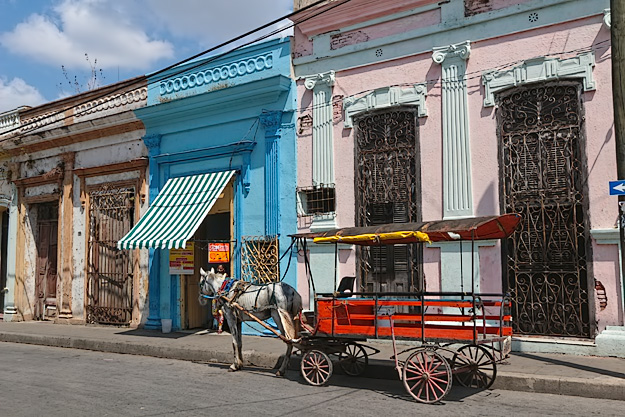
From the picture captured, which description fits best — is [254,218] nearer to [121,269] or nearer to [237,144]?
[237,144]

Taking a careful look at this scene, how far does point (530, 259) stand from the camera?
9.88m

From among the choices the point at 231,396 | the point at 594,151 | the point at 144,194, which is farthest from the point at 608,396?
the point at 144,194

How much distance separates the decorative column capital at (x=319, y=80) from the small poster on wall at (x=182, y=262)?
4.71m

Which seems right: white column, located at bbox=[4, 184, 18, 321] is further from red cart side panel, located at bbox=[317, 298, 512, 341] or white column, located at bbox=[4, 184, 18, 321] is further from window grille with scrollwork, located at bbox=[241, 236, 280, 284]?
red cart side panel, located at bbox=[317, 298, 512, 341]

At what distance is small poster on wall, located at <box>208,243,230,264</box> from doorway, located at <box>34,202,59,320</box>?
23.2ft

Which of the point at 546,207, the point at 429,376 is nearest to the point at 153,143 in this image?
the point at 546,207

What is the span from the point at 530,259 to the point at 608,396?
9.95ft

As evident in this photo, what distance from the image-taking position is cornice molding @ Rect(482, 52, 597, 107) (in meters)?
9.52

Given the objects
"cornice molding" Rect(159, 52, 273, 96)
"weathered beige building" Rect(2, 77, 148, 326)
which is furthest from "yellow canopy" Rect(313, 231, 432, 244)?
"weathered beige building" Rect(2, 77, 148, 326)

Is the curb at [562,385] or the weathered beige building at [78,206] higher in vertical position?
the weathered beige building at [78,206]

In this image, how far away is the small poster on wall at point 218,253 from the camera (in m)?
12.9

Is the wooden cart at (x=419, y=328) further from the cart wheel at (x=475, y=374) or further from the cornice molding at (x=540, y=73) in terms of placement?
the cornice molding at (x=540, y=73)

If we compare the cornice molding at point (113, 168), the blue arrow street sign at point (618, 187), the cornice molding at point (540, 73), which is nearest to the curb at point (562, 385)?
the blue arrow street sign at point (618, 187)

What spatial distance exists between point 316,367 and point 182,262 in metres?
6.69
